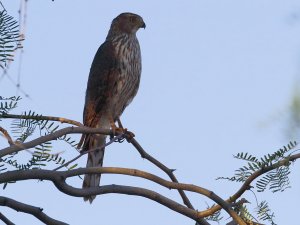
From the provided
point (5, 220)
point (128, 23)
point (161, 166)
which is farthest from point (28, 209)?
point (128, 23)

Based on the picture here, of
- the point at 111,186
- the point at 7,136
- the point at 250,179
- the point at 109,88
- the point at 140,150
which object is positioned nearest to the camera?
the point at 250,179

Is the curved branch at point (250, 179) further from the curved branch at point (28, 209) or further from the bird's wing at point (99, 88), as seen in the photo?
the bird's wing at point (99, 88)

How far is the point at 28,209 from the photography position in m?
2.98

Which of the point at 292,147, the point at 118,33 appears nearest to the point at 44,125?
the point at 292,147

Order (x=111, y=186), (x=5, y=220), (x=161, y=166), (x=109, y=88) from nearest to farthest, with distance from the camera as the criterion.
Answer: (x=111, y=186)
(x=5, y=220)
(x=161, y=166)
(x=109, y=88)

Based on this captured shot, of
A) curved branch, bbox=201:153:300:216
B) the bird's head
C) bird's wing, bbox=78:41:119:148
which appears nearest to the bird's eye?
the bird's head

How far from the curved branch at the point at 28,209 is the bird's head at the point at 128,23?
4965 millimetres

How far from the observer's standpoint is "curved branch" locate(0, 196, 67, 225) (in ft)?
9.73

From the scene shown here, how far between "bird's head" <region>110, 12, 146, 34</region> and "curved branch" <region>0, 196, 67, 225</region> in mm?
4965

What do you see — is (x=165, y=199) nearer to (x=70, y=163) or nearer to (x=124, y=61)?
(x=70, y=163)

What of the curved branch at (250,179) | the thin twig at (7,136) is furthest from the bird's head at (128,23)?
the curved branch at (250,179)

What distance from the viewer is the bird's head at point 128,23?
25.6 feet

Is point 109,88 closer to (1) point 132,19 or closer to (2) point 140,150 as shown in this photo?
(1) point 132,19

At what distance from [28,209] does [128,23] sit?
518 cm
